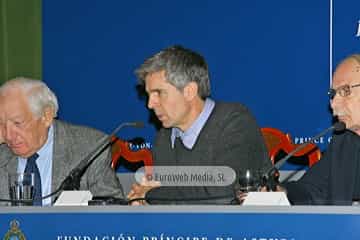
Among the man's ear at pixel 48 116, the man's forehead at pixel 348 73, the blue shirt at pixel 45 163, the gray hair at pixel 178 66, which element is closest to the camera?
the man's forehead at pixel 348 73

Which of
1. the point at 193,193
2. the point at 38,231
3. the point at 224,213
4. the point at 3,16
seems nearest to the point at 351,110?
the point at 193,193

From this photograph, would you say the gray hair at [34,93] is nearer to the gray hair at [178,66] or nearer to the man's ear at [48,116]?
the man's ear at [48,116]

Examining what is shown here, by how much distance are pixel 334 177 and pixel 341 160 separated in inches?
2.8

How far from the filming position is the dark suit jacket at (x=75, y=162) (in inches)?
137

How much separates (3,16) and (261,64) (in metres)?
1.79

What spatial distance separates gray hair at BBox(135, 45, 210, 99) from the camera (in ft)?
11.0

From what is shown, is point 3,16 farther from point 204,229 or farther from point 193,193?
point 204,229

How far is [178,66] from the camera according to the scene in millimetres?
3363

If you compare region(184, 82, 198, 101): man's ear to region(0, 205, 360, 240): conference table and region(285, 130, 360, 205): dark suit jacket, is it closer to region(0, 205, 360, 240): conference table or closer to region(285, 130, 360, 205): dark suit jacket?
region(285, 130, 360, 205): dark suit jacket

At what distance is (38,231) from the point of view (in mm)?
2449

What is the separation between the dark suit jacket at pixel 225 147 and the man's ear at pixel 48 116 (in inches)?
19.5

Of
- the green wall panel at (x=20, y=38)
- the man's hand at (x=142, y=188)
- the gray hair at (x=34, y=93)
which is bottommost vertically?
the man's hand at (x=142, y=188)

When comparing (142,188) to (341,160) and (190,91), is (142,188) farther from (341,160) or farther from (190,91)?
(341,160)

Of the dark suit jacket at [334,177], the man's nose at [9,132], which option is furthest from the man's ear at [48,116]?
the dark suit jacket at [334,177]
